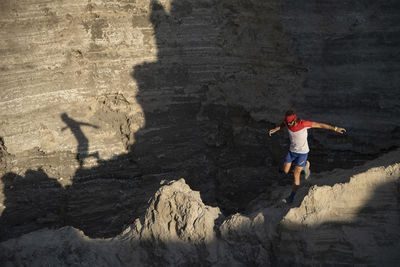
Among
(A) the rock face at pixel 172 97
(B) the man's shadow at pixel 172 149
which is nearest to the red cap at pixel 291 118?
(A) the rock face at pixel 172 97

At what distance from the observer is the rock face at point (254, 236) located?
4.20 meters

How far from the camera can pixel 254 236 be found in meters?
4.51

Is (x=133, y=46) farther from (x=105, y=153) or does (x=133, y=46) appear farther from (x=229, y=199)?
(x=229, y=199)

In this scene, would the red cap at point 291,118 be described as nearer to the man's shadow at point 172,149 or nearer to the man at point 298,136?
the man at point 298,136

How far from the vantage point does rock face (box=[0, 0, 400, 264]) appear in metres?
6.80

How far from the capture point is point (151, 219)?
491 centimetres

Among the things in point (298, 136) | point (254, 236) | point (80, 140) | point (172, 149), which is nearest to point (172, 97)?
point (172, 149)

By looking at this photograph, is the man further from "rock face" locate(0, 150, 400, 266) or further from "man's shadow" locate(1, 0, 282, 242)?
"man's shadow" locate(1, 0, 282, 242)

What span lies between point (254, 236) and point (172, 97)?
375cm

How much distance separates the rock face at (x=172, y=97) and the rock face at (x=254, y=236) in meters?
1.92

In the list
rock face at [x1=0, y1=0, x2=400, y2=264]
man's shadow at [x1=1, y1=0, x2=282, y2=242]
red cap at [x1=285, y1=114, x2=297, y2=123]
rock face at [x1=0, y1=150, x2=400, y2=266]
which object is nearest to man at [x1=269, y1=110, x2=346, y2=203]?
red cap at [x1=285, y1=114, x2=297, y2=123]

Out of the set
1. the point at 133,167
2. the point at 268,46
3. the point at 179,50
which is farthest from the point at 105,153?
the point at 268,46

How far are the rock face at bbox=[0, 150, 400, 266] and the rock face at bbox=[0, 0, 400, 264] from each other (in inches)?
75.4

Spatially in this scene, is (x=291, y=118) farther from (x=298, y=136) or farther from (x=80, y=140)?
(x=80, y=140)
